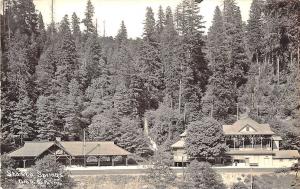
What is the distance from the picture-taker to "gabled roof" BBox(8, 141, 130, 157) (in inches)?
1836

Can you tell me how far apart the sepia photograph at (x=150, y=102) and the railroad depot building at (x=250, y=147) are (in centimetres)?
11

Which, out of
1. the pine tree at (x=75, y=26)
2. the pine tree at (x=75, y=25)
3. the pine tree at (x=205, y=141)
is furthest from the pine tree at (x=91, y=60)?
the pine tree at (x=205, y=141)

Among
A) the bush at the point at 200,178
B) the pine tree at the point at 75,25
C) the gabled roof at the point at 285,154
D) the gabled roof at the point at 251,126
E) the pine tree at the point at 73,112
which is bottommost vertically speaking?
the bush at the point at 200,178

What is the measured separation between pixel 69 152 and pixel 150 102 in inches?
712

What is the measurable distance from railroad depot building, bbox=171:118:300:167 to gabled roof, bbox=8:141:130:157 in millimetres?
6615

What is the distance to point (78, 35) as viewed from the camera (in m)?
75.1

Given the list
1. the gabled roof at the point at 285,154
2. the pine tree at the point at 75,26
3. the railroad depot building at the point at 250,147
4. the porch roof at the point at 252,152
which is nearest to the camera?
the gabled roof at the point at 285,154

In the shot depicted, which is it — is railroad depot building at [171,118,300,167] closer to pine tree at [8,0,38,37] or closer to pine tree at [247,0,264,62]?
pine tree at [247,0,264,62]

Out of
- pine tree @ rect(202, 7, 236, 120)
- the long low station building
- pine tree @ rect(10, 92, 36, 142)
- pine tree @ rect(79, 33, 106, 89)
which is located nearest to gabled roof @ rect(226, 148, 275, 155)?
pine tree @ rect(202, 7, 236, 120)

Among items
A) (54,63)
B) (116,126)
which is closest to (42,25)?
(54,63)

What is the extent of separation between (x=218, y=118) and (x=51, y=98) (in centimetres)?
1939

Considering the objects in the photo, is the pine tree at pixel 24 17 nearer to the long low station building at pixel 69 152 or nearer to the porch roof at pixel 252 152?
the long low station building at pixel 69 152

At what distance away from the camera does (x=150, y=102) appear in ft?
209

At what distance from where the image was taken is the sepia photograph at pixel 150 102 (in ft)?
146
